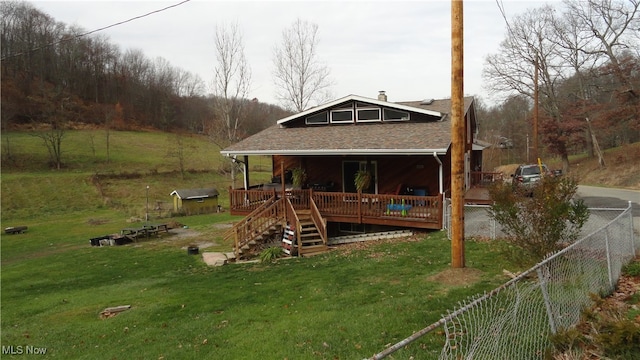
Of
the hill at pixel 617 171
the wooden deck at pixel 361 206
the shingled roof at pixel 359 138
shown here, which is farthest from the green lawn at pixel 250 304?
the hill at pixel 617 171

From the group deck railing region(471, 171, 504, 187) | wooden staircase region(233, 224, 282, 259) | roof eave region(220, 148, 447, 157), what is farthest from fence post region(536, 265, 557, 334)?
deck railing region(471, 171, 504, 187)

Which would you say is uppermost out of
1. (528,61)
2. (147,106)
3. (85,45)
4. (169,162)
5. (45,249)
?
(85,45)

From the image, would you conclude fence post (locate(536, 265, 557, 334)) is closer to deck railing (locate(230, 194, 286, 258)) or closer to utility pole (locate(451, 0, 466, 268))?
utility pole (locate(451, 0, 466, 268))

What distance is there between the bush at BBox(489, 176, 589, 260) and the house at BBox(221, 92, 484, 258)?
5.21m

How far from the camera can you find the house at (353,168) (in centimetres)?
1408

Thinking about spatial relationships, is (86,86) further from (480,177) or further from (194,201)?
(480,177)

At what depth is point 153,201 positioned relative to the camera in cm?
3859

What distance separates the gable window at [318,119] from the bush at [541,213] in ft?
39.1

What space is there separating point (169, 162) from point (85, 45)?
4961 centimetres

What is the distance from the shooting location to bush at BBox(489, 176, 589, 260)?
24.2ft

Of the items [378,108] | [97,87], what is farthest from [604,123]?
[97,87]

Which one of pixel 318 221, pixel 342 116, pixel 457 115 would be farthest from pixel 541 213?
pixel 342 116

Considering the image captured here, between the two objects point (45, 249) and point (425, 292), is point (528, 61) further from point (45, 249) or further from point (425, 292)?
point (45, 249)
